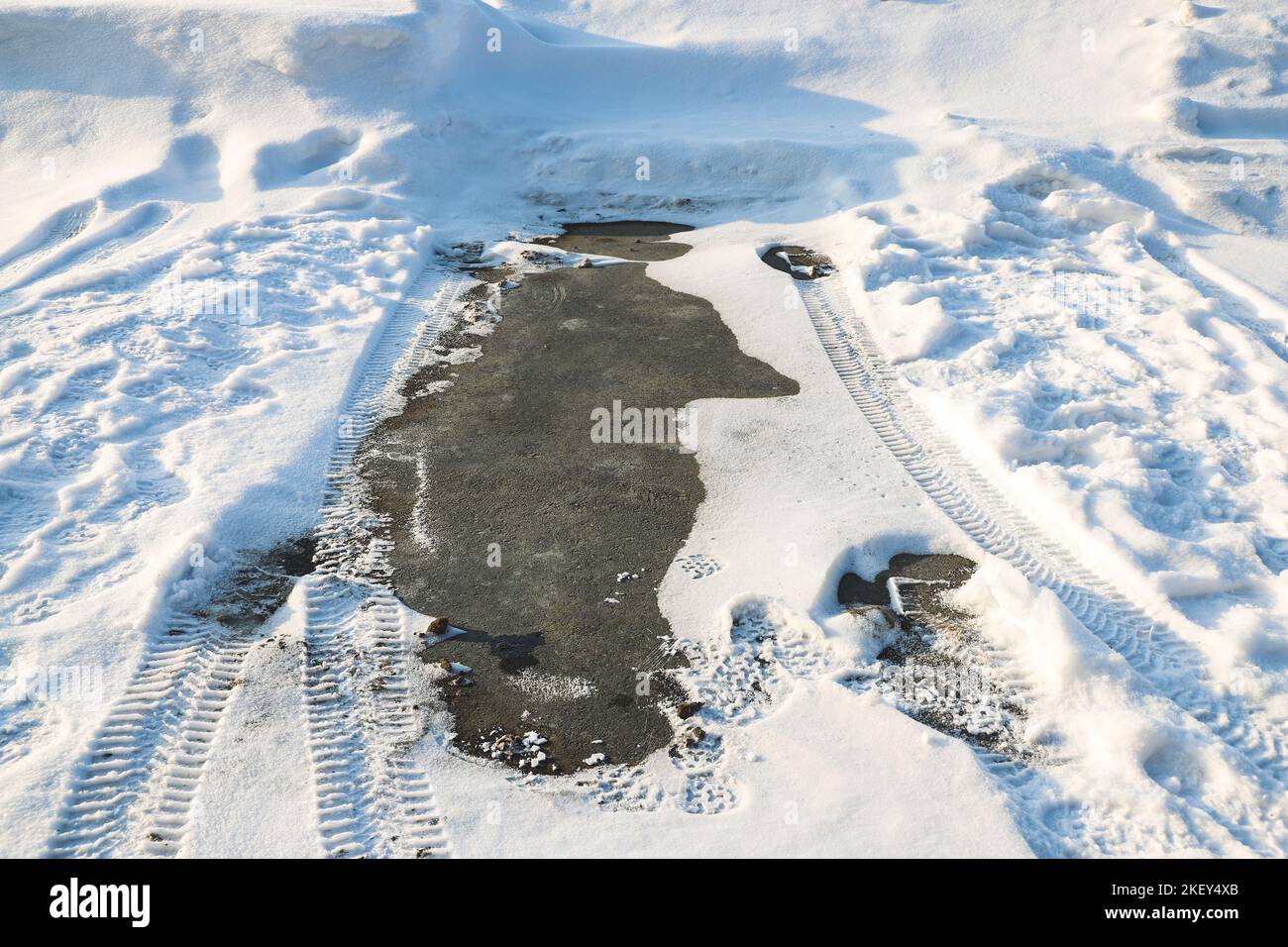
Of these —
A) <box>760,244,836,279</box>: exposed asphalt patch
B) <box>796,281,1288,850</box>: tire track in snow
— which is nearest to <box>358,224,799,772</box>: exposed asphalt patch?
<box>796,281,1288,850</box>: tire track in snow

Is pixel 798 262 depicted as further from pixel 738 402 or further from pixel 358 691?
pixel 358 691

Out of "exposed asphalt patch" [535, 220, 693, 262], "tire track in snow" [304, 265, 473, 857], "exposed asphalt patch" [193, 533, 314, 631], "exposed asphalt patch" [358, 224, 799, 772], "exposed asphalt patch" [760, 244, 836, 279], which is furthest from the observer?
"exposed asphalt patch" [535, 220, 693, 262]

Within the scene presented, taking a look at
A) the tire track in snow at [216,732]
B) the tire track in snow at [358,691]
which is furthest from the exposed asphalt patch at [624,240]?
the tire track in snow at [216,732]

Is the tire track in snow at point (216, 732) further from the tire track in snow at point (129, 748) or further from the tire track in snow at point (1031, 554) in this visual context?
the tire track in snow at point (1031, 554)

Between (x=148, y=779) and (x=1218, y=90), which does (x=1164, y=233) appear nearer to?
(x=1218, y=90)

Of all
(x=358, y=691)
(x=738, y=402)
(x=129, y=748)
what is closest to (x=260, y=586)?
(x=358, y=691)

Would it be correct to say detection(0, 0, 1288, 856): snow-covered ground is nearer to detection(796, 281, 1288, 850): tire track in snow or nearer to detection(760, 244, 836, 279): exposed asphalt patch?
detection(796, 281, 1288, 850): tire track in snow
